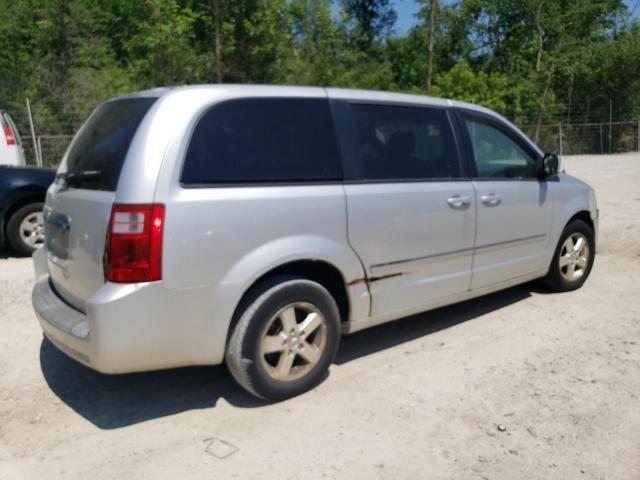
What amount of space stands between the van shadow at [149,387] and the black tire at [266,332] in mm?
192

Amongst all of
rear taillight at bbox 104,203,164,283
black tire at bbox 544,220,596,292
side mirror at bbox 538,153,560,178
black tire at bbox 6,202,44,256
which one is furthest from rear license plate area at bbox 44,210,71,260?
black tire at bbox 544,220,596,292

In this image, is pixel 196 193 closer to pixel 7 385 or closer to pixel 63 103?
pixel 7 385

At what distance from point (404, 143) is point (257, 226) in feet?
4.69

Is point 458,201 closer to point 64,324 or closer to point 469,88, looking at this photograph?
point 64,324

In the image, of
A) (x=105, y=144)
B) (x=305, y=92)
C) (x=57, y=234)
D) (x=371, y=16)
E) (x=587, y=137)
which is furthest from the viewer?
(x=371, y=16)

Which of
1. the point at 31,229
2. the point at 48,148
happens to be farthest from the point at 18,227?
the point at 48,148

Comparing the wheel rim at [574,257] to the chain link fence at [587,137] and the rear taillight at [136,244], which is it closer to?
the rear taillight at [136,244]

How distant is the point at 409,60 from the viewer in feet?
140

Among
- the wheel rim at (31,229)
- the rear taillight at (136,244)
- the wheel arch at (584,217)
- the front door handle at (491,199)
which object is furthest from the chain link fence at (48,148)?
the rear taillight at (136,244)

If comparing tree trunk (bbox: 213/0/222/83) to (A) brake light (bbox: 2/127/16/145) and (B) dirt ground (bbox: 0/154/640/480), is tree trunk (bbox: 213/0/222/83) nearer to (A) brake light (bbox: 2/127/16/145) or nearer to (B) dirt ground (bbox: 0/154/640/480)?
(A) brake light (bbox: 2/127/16/145)

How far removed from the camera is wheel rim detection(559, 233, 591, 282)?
5.87 meters

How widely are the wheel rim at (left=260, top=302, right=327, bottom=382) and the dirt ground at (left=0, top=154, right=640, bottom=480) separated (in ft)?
0.65

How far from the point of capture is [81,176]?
3637mm

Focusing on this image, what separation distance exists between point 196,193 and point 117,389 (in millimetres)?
1532
